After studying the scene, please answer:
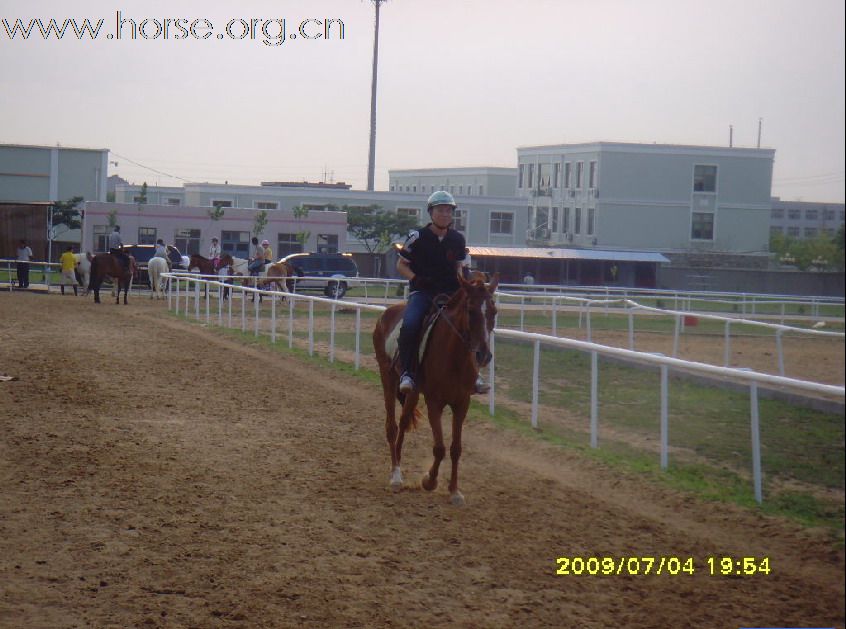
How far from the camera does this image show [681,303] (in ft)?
86.5

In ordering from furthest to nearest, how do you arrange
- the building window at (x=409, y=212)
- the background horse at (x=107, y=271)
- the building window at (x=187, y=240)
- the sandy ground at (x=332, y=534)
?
1. the building window at (x=187, y=240)
2. the building window at (x=409, y=212)
3. the background horse at (x=107, y=271)
4. the sandy ground at (x=332, y=534)

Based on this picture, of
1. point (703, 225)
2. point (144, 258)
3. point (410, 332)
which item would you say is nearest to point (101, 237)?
point (144, 258)

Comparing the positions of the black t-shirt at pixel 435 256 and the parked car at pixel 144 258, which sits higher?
the black t-shirt at pixel 435 256

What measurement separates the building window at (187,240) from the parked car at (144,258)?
8.10 metres

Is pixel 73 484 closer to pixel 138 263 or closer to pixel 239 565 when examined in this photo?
pixel 239 565

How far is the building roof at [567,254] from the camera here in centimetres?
3800

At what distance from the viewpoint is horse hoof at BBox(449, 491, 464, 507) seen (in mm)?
7688

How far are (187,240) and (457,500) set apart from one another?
4330 cm

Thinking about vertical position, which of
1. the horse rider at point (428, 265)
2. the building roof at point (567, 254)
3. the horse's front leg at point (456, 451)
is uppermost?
the building roof at point (567, 254)

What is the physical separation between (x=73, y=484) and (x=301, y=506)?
72.5 inches

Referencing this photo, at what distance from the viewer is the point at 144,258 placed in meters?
39.9

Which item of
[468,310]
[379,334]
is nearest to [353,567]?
[468,310]

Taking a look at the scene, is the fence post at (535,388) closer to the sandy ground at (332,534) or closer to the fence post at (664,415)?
the sandy ground at (332,534)

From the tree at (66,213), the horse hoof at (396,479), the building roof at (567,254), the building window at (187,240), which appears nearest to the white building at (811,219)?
the horse hoof at (396,479)
